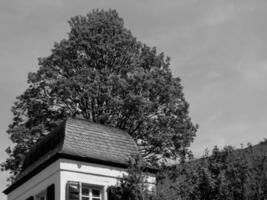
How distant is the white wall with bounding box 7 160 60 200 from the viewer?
1998 cm

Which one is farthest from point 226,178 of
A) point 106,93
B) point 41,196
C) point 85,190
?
point 106,93

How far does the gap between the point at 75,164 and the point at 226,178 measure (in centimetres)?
517

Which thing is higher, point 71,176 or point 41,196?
point 71,176

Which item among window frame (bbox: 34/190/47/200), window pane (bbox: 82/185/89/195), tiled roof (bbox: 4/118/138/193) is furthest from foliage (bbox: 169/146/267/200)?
window frame (bbox: 34/190/47/200)

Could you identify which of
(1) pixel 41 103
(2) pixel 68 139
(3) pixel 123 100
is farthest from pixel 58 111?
(2) pixel 68 139

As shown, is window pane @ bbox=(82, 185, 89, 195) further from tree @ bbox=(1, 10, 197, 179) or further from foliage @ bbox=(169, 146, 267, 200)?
tree @ bbox=(1, 10, 197, 179)

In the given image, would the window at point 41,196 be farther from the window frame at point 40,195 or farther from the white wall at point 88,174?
the white wall at point 88,174

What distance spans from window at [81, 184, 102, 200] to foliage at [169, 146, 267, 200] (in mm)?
2656

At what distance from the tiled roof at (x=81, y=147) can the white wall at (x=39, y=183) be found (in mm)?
171

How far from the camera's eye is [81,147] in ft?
69.2

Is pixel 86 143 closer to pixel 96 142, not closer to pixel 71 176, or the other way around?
pixel 96 142

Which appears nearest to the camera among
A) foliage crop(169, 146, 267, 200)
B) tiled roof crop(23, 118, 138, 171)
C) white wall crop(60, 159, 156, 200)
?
foliage crop(169, 146, 267, 200)

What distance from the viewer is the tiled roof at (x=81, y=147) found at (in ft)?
67.6

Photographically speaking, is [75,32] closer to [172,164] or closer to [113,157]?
[172,164]
